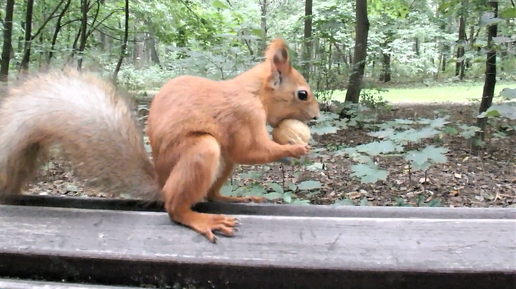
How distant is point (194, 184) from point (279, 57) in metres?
0.49

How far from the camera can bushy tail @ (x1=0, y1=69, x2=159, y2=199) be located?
3.80 ft

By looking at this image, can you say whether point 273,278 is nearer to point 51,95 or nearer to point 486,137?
point 51,95

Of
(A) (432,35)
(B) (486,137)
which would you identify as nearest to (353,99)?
(B) (486,137)

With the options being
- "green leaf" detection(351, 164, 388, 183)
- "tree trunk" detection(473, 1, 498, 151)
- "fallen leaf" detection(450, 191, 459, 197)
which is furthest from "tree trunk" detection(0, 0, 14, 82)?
Answer: "tree trunk" detection(473, 1, 498, 151)

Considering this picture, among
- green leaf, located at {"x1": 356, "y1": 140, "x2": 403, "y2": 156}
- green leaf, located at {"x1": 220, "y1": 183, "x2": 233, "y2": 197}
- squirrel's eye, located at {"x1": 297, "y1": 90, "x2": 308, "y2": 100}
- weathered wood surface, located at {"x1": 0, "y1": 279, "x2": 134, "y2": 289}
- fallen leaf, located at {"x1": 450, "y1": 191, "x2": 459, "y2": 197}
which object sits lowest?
fallen leaf, located at {"x1": 450, "y1": 191, "x2": 459, "y2": 197}

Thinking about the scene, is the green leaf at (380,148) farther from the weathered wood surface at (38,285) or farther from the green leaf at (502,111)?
the weathered wood surface at (38,285)

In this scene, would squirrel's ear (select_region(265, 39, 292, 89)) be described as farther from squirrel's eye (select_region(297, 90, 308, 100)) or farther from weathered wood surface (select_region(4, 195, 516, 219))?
weathered wood surface (select_region(4, 195, 516, 219))

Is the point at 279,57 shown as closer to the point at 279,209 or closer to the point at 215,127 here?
the point at 215,127

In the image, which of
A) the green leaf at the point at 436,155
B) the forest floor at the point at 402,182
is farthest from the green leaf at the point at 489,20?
the forest floor at the point at 402,182

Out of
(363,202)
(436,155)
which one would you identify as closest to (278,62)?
(436,155)

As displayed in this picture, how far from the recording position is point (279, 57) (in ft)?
4.42

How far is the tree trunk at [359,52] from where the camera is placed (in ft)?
16.3

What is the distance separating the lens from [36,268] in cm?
102

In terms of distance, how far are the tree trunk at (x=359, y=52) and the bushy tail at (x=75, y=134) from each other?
4.00 meters
